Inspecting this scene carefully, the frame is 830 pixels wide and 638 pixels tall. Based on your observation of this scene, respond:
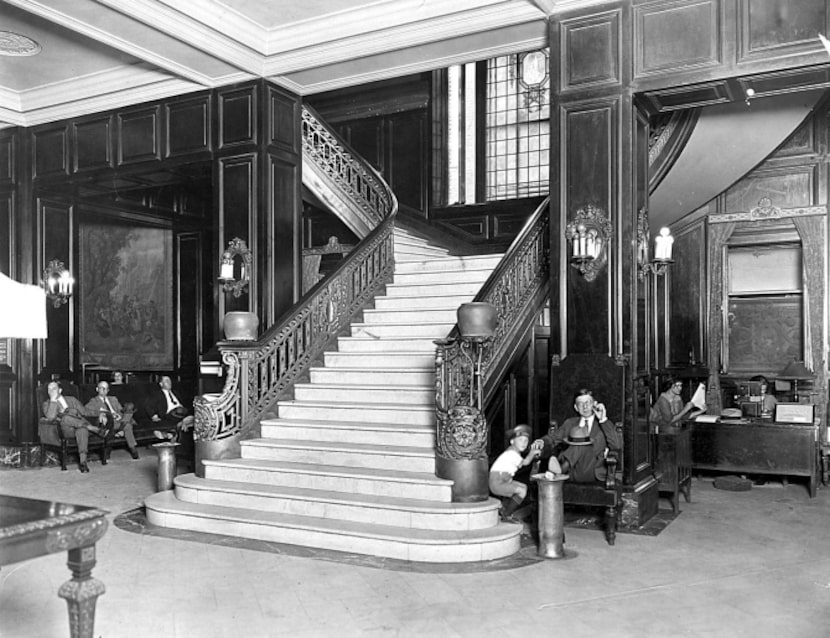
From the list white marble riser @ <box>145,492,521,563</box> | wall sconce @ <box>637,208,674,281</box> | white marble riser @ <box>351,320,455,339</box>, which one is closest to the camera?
white marble riser @ <box>145,492,521,563</box>

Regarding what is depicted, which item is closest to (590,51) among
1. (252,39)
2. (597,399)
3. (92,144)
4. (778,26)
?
(778,26)

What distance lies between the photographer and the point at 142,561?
6234 millimetres

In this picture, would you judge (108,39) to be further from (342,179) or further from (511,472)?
(511,472)

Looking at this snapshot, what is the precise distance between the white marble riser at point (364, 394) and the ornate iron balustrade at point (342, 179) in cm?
288

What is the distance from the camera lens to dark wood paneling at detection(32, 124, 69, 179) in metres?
11.0

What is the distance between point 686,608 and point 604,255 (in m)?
3.31

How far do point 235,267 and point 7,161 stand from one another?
4379mm

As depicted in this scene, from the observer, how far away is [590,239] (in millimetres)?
7371

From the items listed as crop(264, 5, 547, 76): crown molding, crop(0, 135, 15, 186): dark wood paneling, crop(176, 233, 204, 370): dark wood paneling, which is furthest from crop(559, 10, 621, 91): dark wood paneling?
crop(176, 233, 204, 370): dark wood paneling

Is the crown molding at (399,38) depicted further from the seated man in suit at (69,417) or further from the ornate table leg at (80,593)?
the ornate table leg at (80,593)

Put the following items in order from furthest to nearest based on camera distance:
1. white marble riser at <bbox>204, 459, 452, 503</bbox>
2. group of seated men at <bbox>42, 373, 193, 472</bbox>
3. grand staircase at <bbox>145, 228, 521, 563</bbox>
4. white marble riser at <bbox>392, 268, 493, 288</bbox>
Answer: group of seated men at <bbox>42, 373, 193, 472</bbox>
white marble riser at <bbox>392, 268, 493, 288</bbox>
white marble riser at <bbox>204, 459, 452, 503</bbox>
grand staircase at <bbox>145, 228, 521, 563</bbox>

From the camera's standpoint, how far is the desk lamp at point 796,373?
10180 millimetres

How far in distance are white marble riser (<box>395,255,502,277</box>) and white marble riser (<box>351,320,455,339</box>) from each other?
45.9 inches

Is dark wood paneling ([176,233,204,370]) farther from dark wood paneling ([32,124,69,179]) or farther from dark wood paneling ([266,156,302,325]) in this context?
dark wood paneling ([266,156,302,325])
